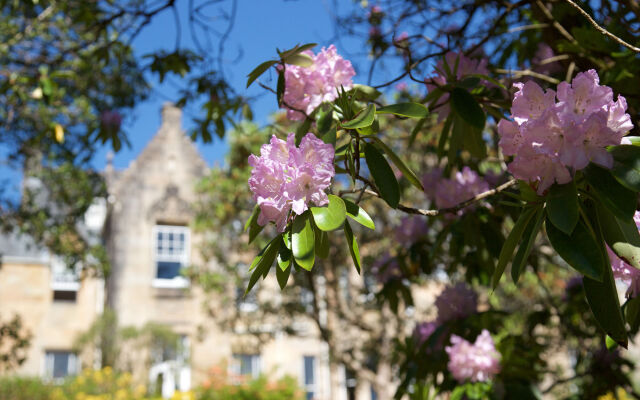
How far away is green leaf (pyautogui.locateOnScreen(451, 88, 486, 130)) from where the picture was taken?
5.05 ft

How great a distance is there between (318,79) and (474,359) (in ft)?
4.09

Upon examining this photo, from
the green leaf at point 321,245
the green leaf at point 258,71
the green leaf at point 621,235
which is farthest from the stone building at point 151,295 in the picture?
the green leaf at point 621,235

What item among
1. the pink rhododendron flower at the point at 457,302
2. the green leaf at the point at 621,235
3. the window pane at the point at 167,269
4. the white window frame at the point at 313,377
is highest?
the window pane at the point at 167,269

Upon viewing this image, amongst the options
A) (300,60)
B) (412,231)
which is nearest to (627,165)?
(300,60)

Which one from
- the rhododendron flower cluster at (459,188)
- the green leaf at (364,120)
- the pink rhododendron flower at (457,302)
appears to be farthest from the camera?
the pink rhododendron flower at (457,302)

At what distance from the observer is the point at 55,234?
5828 mm

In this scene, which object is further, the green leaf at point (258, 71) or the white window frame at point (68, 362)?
the white window frame at point (68, 362)

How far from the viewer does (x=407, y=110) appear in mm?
1268

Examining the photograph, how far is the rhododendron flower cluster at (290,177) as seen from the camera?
1.12 meters

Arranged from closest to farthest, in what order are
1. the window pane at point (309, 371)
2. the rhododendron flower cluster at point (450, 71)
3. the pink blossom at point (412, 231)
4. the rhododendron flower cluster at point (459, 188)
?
the rhododendron flower cluster at point (450, 71) < the rhododendron flower cluster at point (459, 188) < the pink blossom at point (412, 231) < the window pane at point (309, 371)

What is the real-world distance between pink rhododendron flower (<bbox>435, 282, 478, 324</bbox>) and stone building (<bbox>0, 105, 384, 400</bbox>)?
33.4ft

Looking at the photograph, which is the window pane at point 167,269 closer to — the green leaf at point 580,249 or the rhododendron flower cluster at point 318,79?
the rhododendron flower cluster at point 318,79

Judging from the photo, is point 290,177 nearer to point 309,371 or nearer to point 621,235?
point 621,235

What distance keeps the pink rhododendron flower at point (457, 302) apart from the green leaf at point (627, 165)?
62.1 inches
